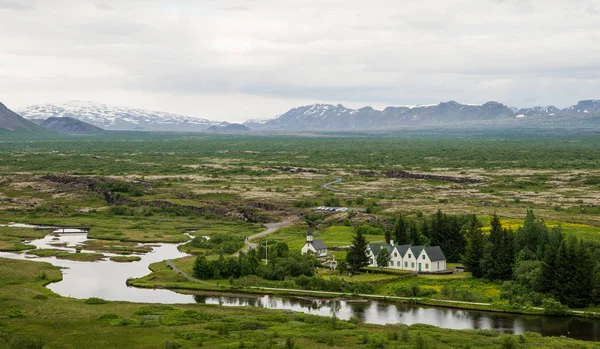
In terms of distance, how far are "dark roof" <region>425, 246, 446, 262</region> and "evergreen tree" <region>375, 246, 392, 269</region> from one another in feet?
13.4

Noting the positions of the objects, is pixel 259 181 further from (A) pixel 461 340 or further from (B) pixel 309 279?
(A) pixel 461 340

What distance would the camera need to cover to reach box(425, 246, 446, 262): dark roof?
254 feet

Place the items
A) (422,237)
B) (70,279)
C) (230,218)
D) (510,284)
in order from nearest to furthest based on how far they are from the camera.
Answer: (510,284)
(70,279)
(422,237)
(230,218)

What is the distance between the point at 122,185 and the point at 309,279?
9294cm

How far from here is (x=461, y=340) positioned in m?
51.5

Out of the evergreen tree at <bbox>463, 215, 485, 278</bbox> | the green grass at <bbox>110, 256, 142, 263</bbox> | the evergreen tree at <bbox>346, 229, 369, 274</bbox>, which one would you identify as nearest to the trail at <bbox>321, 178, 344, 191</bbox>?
the green grass at <bbox>110, 256, 142, 263</bbox>

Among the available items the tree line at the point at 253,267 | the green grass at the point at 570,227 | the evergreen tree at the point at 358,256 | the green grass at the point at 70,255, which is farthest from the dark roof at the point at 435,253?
the green grass at the point at 70,255

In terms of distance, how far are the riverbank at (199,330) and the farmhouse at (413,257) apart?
69.9 feet

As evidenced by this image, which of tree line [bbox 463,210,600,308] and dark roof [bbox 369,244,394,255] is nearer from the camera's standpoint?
tree line [bbox 463,210,600,308]

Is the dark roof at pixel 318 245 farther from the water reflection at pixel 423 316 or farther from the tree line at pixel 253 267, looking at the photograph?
the water reflection at pixel 423 316

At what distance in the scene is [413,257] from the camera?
78.4 m

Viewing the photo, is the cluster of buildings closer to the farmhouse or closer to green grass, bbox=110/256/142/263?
the farmhouse

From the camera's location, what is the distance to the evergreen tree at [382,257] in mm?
78750

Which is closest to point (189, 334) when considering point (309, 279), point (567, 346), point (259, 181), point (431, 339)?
point (431, 339)
